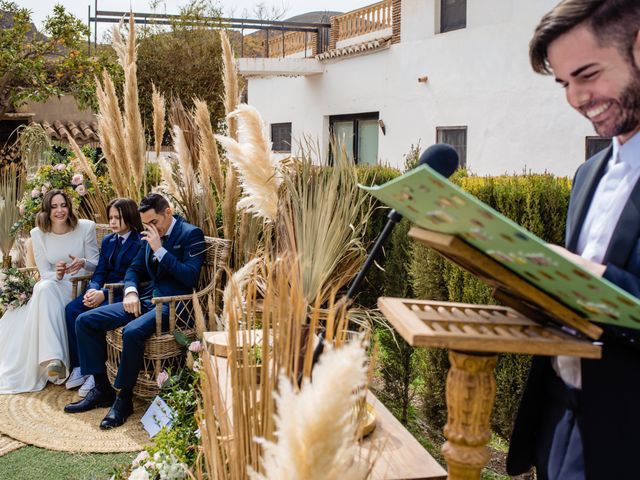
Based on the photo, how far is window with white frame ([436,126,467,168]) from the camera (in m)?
11.0

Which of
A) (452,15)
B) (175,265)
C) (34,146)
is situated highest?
(452,15)

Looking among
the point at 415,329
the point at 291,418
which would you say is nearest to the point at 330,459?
the point at 291,418

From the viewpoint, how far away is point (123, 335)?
4297mm

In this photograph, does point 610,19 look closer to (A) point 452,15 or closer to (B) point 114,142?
(B) point 114,142

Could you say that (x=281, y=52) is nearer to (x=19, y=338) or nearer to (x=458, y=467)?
(x=19, y=338)

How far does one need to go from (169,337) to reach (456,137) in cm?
794

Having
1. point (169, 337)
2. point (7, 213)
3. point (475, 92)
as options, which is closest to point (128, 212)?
point (169, 337)

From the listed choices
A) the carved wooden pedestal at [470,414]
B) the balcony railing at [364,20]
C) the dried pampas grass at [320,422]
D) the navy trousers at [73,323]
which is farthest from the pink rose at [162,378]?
the balcony railing at [364,20]

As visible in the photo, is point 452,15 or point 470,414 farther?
point 452,15

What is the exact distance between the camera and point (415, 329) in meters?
1.05

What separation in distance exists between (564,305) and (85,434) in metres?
3.60

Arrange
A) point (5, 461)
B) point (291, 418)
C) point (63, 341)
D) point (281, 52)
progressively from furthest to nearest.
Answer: point (281, 52)
point (63, 341)
point (5, 461)
point (291, 418)

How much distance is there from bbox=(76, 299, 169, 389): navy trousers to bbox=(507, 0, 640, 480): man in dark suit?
3.23m

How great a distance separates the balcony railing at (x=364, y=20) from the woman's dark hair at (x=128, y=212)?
971 cm
